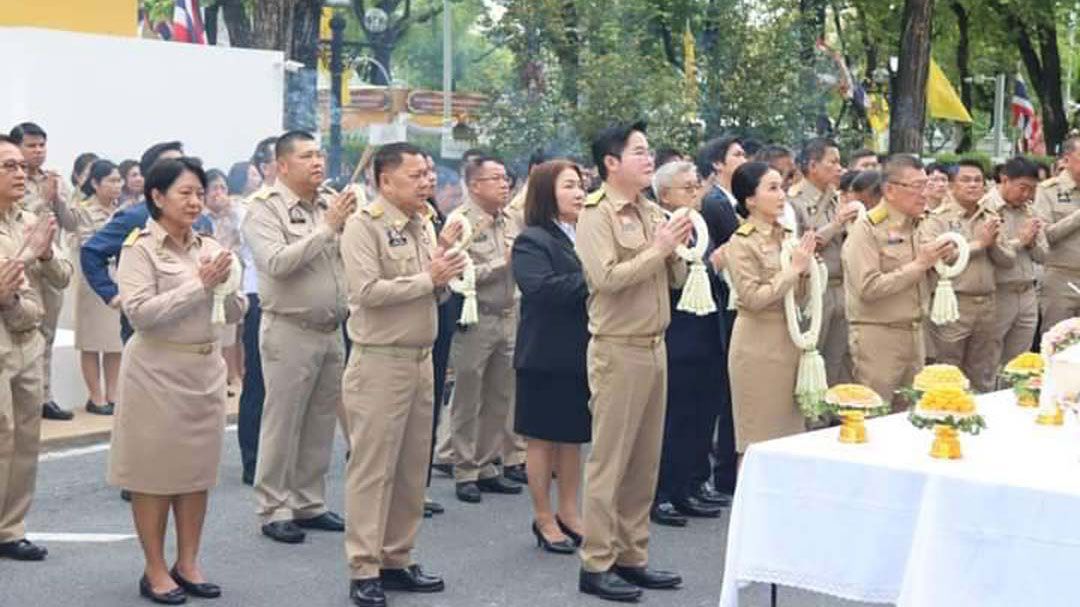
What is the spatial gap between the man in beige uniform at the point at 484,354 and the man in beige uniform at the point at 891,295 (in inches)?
78.1

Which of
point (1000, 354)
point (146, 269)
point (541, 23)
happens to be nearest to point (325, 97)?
point (541, 23)

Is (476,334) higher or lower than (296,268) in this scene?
lower

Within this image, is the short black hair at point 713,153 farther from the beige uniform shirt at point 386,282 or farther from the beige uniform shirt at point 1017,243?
the beige uniform shirt at point 386,282

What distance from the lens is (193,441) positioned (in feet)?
22.5

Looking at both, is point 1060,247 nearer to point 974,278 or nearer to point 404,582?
point 974,278

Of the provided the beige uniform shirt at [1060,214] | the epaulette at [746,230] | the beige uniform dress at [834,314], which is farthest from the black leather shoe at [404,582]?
the beige uniform shirt at [1060,214]

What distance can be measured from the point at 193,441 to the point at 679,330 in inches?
115

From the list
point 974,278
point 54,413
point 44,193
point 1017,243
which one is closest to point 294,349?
point 44,193

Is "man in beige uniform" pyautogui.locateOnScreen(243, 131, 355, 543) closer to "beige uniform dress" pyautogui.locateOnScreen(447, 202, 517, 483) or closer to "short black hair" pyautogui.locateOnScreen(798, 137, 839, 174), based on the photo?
"beige uniform dress" pyautogui.locateOnScreen(447, 202, 517, 483)

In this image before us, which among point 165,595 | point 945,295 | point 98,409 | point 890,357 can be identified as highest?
point 945,295

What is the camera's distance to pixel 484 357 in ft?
30.8

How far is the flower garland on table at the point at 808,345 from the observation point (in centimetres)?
762

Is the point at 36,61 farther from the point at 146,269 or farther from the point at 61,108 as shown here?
the point at 146,269

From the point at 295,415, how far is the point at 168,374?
148 centimetres
